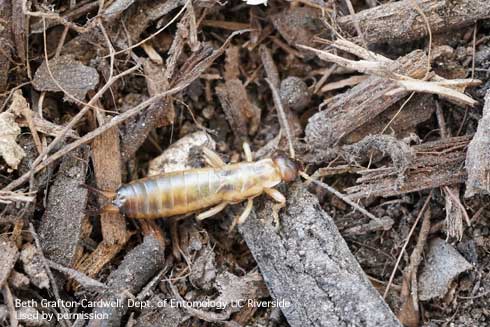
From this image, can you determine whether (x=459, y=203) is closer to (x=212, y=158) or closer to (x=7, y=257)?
(x=212, y=158)

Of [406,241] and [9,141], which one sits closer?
[9,141]

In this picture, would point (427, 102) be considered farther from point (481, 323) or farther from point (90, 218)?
point (90, 218)

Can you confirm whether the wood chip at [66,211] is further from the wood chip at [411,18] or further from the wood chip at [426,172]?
the wood chip at [411,18]

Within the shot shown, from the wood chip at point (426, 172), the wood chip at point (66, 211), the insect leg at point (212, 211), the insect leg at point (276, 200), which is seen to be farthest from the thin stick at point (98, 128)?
the wood chip at point (426, 172)

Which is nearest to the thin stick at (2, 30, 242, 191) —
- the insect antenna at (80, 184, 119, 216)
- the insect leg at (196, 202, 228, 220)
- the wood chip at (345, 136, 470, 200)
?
the insect antenna at (80, 184, 119, 216)

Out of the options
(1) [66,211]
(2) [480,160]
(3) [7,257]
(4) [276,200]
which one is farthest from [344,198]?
(3) [7,257]

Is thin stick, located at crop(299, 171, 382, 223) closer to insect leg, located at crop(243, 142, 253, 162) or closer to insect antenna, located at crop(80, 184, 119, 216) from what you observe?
insect leg, located at crop(243, 142, 253, 162)

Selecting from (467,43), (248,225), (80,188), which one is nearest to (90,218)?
(80,188)
